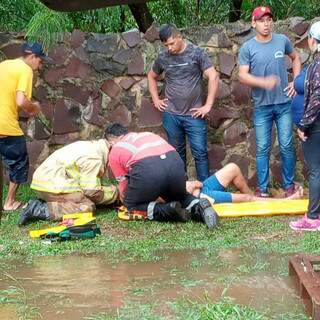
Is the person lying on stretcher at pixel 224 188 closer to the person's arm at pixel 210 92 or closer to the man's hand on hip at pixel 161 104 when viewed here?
the person's arm at pixel 210 92

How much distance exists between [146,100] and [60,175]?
1.80 meters

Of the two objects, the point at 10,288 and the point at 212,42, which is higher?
the point at 212,42

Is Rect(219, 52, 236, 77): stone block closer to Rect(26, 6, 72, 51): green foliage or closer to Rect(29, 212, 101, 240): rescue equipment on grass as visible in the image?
Rect(26, 6, 72, 51): green foliage

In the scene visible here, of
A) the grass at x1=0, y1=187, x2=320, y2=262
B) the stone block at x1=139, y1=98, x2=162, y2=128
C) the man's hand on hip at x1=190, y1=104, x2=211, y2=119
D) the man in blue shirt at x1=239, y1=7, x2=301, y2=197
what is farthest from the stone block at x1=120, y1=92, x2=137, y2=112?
the grass at x1=0, y1=187, x2=320, y2=262

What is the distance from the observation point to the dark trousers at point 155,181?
598cm

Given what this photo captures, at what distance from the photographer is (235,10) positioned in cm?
965

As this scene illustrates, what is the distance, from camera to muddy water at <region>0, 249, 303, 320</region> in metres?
3.85

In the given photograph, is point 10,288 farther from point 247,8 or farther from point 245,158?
point 247,8

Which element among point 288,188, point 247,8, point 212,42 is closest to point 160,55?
point 212,42

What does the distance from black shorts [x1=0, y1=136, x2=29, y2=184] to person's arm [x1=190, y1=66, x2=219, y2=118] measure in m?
1.80

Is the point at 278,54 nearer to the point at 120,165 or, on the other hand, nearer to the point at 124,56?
the point at 124,56

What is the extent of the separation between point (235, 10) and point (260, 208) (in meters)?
4.06

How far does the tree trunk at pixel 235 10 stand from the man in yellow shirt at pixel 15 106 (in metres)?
3.60

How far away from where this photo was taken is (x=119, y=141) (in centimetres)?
635
